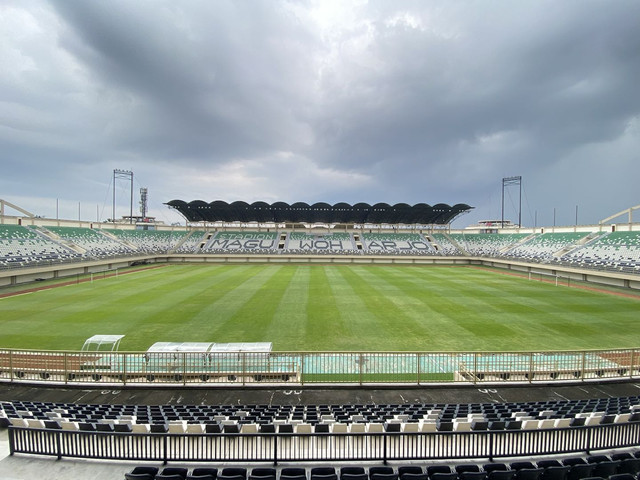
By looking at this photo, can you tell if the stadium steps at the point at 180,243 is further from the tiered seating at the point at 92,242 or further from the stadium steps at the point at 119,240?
the tiered seating at the point at 92,242

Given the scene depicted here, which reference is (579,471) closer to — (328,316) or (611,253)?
(328,316)

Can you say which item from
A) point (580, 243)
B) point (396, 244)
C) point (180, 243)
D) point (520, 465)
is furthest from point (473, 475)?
point (180, 243)

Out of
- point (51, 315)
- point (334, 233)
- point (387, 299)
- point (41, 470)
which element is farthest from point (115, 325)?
point (334, 233)

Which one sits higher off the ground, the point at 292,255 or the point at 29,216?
the point at 29,216

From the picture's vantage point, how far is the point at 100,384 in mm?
9469

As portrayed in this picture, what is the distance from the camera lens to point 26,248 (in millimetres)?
35688

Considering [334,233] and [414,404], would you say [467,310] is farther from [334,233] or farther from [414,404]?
[334,233]

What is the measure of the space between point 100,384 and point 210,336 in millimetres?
5718

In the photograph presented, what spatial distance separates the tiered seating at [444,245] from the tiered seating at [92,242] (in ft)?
180

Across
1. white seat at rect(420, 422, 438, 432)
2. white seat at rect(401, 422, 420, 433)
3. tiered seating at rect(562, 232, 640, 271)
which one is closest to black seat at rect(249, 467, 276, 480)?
white seat at rect(401, 422, 420, 433)

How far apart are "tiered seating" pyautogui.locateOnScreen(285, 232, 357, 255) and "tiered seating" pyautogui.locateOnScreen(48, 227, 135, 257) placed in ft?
89.7

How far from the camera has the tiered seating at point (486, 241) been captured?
5687 cm

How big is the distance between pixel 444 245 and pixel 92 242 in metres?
61.8

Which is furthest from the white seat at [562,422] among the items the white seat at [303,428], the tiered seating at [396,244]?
the tiered seating at [396,244]
